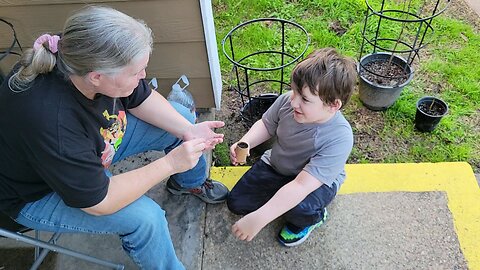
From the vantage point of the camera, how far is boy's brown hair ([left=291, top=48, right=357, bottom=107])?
1.77 metres

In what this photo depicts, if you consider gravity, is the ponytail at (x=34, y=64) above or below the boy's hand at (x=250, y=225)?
above

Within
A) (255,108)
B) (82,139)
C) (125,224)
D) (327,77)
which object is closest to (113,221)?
(125,224)

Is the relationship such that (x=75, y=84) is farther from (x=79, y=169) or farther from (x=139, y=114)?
(x=139, y=114)

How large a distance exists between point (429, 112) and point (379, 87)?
0.33 m

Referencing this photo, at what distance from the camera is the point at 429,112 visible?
2.64m

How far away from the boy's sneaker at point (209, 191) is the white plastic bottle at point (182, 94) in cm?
46

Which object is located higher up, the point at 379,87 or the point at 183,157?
the point at 183,157

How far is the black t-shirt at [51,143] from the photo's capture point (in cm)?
143

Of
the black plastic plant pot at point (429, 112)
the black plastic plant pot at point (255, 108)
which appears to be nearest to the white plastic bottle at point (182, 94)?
the black plastic plant pot at point (255, 108)

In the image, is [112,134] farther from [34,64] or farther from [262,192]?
[262,192]

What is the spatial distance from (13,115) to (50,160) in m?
0.20

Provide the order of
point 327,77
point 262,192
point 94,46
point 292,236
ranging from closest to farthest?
point 94,46
point 327,77
point 292,236
point 262,192

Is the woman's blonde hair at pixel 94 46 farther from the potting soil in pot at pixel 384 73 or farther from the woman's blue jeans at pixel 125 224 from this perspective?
the potting soil in pot at pixel 384 73

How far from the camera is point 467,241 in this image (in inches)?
84.4
